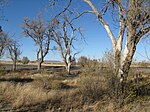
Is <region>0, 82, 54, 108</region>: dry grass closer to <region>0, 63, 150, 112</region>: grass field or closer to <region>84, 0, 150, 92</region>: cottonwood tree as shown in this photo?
<region>0, 63, 150, 112</region>: grass field

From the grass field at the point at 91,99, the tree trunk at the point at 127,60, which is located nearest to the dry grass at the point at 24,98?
the grass field at the point at 91,99

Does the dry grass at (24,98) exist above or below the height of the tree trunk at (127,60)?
below

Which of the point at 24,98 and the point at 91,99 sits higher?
the point at 24,98

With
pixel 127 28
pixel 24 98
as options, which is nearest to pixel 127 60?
pixel 127 28

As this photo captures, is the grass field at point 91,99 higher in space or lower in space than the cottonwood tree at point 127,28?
lower

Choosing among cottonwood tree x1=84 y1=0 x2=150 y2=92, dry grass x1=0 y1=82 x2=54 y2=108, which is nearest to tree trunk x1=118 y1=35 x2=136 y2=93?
cottonwood tree x1=84 y1=0 x2=150 y2=92

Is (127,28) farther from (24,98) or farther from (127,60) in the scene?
(24,98)

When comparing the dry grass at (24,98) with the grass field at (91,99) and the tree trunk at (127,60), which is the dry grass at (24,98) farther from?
the tree trunk at (127,60)

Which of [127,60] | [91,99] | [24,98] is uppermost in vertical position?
[127,60]

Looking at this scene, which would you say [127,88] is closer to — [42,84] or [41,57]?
[42,84]

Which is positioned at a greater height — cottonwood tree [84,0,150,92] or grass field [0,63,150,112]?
cottonwood tree [84,0,150,92]

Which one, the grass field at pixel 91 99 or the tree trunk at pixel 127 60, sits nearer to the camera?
the grass field at pixel 91 99

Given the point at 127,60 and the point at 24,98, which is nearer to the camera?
the point at 127,60

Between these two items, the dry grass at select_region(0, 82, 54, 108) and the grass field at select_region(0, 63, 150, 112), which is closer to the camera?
the grass field at select_region(0, 63, 150, 112)
